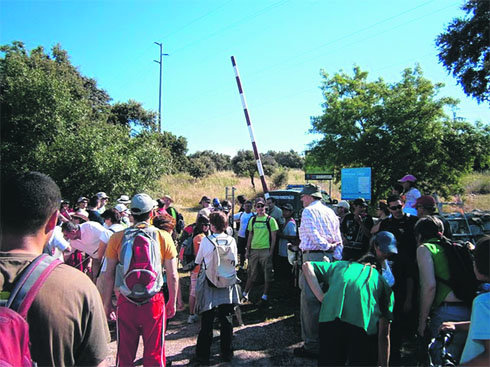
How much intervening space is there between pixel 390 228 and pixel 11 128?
53.1ft

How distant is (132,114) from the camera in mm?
28312

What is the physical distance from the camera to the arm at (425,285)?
2.92 m

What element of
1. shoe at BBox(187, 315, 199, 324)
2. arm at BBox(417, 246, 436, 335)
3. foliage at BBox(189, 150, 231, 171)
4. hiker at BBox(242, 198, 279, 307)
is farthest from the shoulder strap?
foliage at BBox(189, 150, 231, 171)

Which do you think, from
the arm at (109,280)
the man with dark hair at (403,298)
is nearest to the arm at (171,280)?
the arm at (109,280)

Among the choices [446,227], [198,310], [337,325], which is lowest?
[198,310]

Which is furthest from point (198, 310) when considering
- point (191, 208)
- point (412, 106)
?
point (191, 208)

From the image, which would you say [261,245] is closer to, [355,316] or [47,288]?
[355,316]

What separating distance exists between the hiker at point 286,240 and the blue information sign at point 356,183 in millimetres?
4115

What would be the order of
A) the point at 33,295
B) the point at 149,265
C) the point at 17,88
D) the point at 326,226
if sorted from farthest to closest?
1. the point at 17,88
2. the point at 326,226
3. the point at 149,265
4. the point at 33,295

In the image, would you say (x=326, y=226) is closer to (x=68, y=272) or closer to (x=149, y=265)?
(x=149, y=265)

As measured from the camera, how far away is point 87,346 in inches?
61.4

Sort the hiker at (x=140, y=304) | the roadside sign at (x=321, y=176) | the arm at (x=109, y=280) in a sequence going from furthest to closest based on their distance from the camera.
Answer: the roadside sign at (x=321, y=176) → the arm at (x=109, y=280) → the hiker at (x=140, y=304)

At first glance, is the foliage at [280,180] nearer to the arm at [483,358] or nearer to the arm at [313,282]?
the arm at [313,282]

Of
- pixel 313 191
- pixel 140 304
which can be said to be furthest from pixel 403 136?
pixel 140 304
